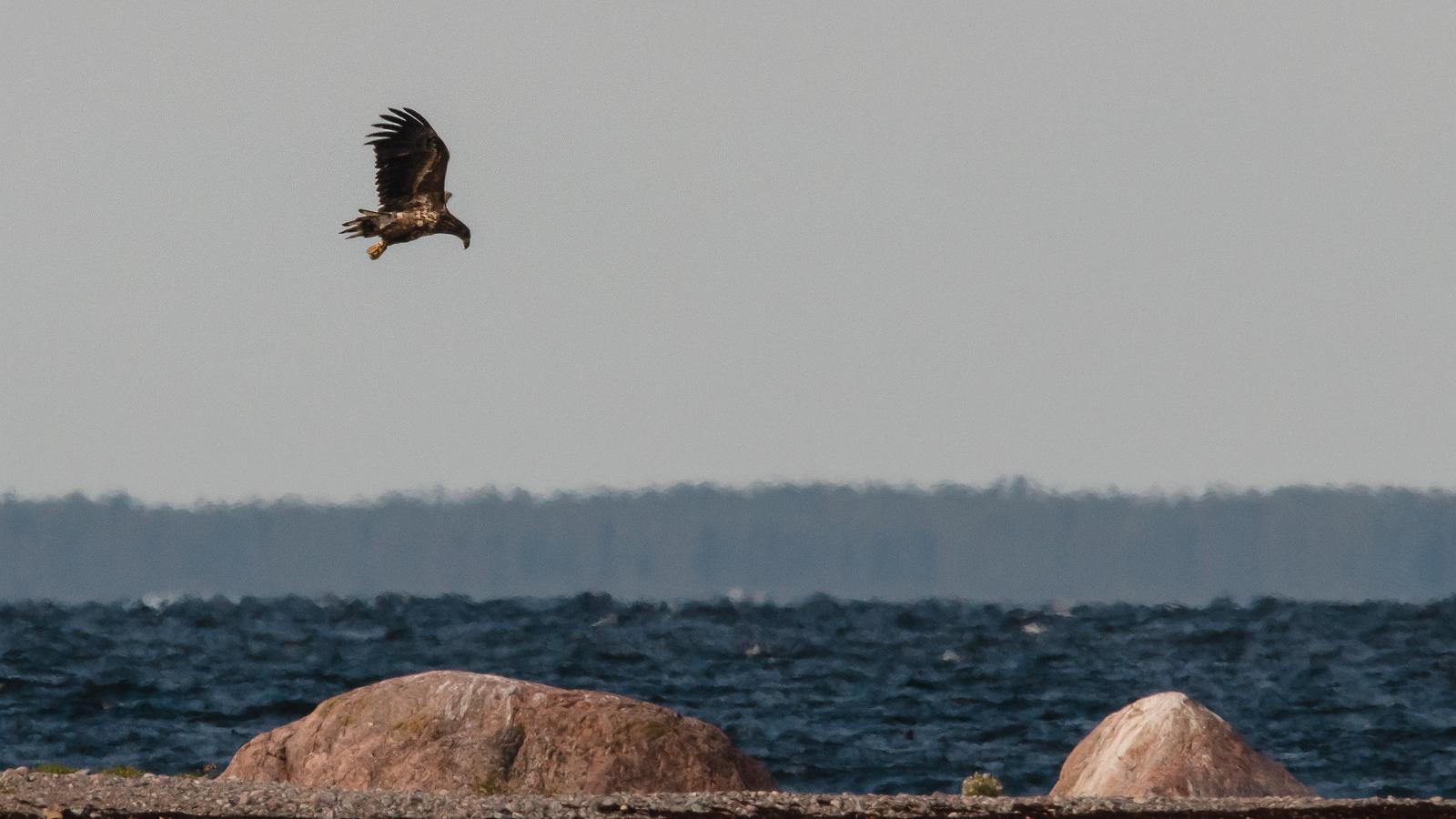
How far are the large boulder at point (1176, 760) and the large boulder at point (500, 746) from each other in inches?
126

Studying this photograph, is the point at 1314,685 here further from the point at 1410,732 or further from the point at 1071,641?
the point at 1071,641

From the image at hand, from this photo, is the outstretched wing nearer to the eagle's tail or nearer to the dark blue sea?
the eagle's tail

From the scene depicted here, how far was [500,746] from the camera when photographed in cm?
1698

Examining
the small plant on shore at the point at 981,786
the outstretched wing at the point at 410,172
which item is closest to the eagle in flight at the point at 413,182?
the outstretched wing at the point at 410,172

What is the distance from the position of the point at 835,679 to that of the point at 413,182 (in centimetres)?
2535

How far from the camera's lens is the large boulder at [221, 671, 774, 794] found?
662 inches

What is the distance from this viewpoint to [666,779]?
16.8 m

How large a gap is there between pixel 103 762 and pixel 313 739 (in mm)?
11586

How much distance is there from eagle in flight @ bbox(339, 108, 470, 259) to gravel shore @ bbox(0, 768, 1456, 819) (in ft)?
15.5

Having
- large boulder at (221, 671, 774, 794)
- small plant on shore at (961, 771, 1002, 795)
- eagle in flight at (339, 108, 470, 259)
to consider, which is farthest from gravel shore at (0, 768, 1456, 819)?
eagle in flight at (339, 108, 470, 259)

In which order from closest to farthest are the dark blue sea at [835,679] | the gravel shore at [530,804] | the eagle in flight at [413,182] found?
1. the gravel shore at [530,804]
2. the eagle in flight at [413,182]
3. the dark blue sea at [835,679]

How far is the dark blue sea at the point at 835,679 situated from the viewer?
2894cm

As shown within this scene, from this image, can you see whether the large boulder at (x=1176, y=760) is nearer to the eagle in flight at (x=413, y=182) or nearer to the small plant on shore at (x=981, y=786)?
the small plant on shore at (x=981, y=786)

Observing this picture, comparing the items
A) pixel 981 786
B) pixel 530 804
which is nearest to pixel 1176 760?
pixel 981 786
